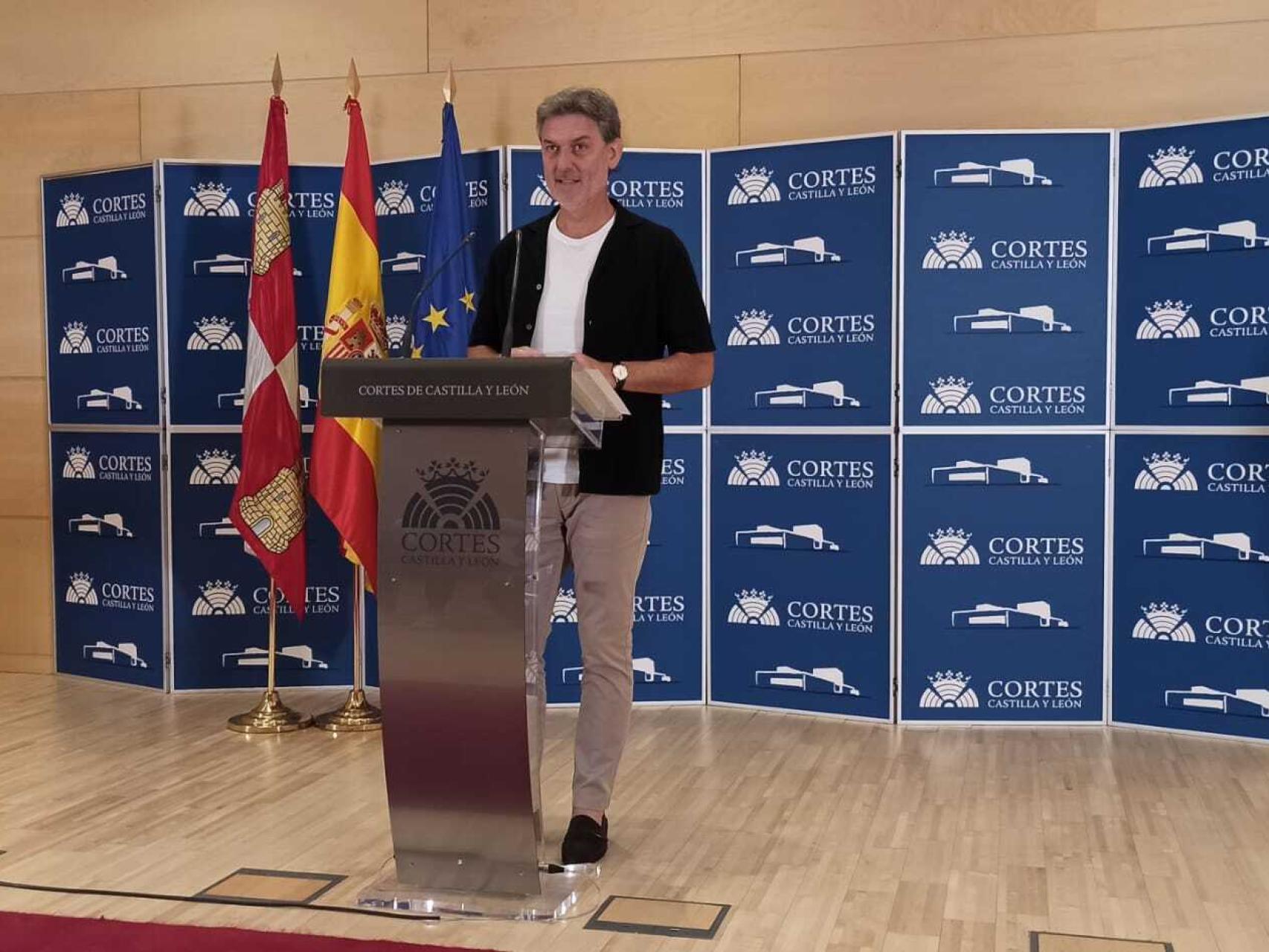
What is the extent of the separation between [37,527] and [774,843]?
154 inches

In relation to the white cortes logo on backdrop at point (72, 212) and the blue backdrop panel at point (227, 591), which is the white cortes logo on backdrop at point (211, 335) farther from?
the white cortes logo on backdrop at point (72, 212)

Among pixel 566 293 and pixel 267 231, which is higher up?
pixel 267 231

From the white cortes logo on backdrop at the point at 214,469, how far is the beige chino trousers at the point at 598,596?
257 centimetres

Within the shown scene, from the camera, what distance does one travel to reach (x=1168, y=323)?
4512 millimetres

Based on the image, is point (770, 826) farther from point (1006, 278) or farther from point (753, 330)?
point (1006, 278)

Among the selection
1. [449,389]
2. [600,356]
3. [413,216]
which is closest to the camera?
[449,389]

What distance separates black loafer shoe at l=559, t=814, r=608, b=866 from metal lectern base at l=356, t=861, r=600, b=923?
15 cm

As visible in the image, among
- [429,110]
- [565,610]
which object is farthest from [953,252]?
[429,110]

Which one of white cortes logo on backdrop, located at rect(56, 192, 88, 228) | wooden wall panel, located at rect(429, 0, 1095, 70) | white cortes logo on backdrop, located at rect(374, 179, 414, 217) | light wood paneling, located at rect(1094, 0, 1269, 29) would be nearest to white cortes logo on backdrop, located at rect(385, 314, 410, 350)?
white cortes logo on backdrop, located at rect(374, 179, 414, 217)

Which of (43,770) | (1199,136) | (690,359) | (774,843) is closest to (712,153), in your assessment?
(1199,136)

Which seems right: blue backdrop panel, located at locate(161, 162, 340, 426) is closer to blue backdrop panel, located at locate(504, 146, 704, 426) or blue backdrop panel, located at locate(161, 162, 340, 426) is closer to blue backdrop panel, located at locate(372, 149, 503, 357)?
blue backdrop panel, located at locate(372, 149, 503, 357)

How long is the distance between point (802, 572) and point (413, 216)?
6.57 feet

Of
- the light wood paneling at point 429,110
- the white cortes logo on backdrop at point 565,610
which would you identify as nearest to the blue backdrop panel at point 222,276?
the light wood paneling at point 429,110

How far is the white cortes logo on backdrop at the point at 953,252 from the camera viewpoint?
4.63 metres
